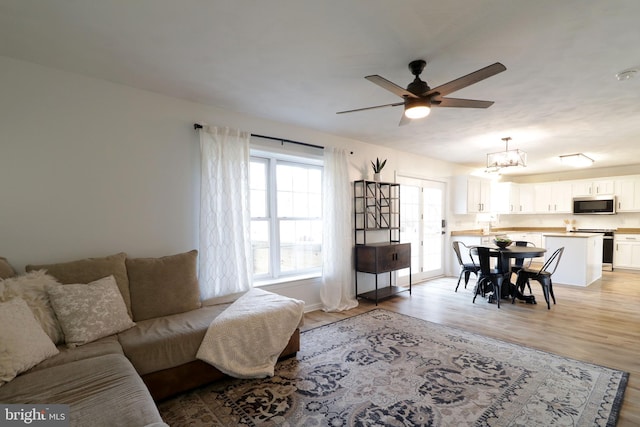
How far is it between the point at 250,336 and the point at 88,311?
1162mm

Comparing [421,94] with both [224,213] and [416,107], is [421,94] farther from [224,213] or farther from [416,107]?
[224,213]

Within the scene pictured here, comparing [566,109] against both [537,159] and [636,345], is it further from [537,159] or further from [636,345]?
[537,159]

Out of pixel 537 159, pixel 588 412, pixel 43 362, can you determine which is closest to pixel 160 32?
pixel 43 362

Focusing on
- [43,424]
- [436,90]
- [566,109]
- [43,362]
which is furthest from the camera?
[566,109]

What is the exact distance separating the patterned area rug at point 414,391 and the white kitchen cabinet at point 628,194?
6602 mm

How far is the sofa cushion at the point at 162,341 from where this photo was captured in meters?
2.00

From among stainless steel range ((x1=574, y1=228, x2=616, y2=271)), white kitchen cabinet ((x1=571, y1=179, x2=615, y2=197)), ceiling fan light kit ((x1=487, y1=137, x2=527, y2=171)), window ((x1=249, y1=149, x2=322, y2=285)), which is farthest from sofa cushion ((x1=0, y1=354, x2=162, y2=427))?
white kitchen cabinet ((x1=571, y1=179, x2=615, y2=197))

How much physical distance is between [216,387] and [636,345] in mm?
4079

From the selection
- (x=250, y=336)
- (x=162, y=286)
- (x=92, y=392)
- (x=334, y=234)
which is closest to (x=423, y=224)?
(x=334, y=234)

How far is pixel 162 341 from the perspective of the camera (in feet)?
6.86

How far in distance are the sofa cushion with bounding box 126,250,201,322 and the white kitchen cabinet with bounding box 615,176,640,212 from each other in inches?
367

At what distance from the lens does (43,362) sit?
174 cm

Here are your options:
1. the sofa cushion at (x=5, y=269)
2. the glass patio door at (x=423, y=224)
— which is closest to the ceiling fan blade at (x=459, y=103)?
the glass patio door at (x=423, y=224)

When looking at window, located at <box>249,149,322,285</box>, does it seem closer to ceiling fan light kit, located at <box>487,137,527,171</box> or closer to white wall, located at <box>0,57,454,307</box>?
white wall, located at <box>0,57,454,307</box>
